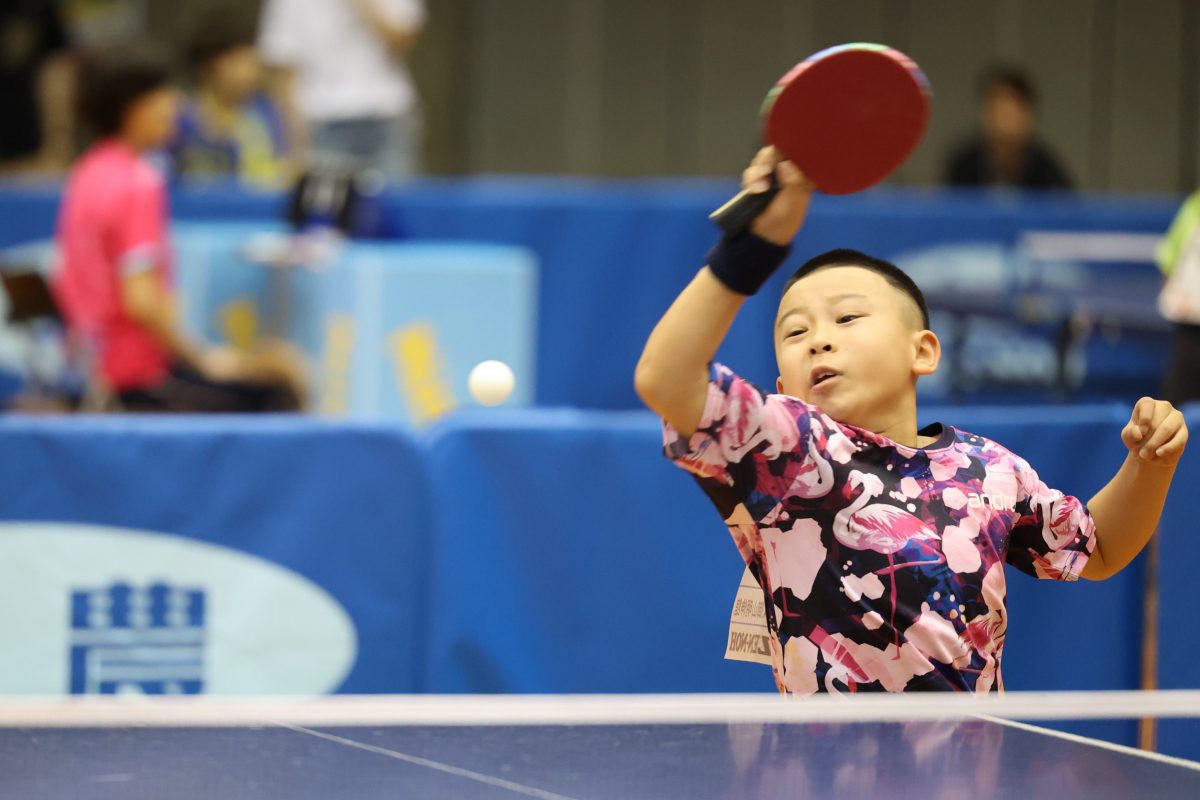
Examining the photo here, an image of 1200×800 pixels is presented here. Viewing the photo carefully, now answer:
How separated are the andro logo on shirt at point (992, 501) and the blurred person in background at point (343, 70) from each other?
541 cm

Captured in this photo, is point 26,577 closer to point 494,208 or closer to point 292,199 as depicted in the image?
point 292,199

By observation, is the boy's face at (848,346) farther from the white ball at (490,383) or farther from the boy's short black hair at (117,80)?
the boy's short black hair at (117,80)

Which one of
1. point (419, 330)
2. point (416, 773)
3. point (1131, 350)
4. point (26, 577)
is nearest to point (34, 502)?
point (26, 577)

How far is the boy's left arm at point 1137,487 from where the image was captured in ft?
6.10

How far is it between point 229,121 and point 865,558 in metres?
7.00

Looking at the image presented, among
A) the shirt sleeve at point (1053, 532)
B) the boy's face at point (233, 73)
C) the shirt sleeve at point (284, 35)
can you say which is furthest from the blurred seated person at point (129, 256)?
the shirt sleeve at point (1053, 532)

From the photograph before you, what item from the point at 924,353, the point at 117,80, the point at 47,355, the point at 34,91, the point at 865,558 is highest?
the point at 34,91

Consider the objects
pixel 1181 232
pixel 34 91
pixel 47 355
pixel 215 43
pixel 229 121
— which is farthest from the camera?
pixel 34 91

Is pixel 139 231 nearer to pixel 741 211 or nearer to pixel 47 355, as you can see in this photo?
pixel 47 355

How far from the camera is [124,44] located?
5.41 m

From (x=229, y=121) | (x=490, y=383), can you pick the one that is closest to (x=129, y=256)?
(x=229, y=121)

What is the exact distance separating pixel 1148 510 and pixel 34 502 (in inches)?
87.8

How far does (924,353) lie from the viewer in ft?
6.29

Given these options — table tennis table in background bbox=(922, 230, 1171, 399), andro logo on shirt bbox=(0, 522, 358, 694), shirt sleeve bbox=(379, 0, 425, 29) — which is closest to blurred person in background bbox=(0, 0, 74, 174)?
shirt sleeve bbox=(379, 0, 425, 29)
